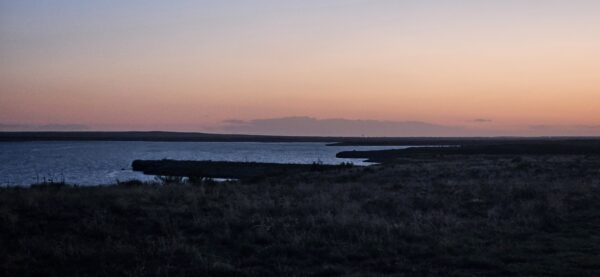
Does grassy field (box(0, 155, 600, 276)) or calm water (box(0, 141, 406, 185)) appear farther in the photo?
calm water (box(0, 141, 406, 185))

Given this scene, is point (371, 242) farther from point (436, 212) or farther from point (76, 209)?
point (76, 209)

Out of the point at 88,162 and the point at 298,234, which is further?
the point at 88,162

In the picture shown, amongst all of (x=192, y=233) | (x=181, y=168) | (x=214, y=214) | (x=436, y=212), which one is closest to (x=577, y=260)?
(x=436, y=212)

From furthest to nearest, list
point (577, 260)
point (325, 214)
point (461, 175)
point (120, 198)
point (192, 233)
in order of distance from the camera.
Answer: point (461, 175) < point (120, 198) < point (325, 214) < point (192, 233) < point (577, 260)

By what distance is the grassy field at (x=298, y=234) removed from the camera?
9859 mm

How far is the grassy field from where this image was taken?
32.3 ft

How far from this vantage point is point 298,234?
1277 cm

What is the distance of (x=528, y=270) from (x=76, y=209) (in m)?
11.0

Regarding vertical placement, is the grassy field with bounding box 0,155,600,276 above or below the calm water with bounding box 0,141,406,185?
above

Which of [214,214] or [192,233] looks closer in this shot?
[192,233]

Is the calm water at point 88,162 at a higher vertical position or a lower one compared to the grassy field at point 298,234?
lower

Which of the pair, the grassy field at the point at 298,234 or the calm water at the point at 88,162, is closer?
the grassy field at the point at 298,234

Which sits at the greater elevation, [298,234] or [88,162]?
[298,234]

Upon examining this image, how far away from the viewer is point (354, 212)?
1590cm
